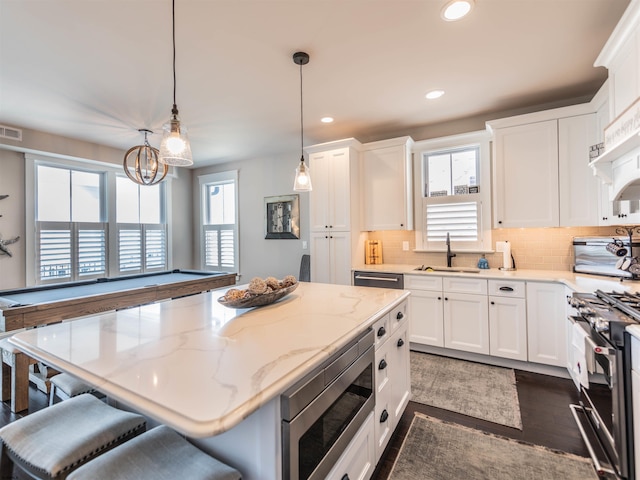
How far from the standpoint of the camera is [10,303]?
2527 millimetres

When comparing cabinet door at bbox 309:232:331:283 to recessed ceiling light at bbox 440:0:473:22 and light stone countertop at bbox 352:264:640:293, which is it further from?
recessed ceiling light at bbox 440:0:473:22

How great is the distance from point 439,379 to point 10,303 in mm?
3753

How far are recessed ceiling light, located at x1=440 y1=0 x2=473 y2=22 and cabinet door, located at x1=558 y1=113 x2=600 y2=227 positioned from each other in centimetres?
179

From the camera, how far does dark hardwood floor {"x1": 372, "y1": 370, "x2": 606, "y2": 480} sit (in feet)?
6.30

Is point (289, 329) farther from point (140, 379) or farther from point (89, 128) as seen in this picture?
point (89, 128)

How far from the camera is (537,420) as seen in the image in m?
2.20

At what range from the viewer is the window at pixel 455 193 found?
11.5ft

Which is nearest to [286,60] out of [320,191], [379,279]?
[320,191]

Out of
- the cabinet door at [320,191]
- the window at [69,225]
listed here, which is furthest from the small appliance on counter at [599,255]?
the window at [69,225]

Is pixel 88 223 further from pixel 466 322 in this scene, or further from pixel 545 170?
pixel 545 170

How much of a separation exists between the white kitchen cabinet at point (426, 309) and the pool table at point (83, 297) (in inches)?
96.7

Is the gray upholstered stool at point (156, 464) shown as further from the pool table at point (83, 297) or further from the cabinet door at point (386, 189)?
the cabinet door at point (386, 189)

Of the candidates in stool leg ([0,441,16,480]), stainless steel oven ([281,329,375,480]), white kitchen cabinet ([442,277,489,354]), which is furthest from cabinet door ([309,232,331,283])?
stool leg ([0,441,16,480])

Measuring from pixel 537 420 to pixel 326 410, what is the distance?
1967mm
